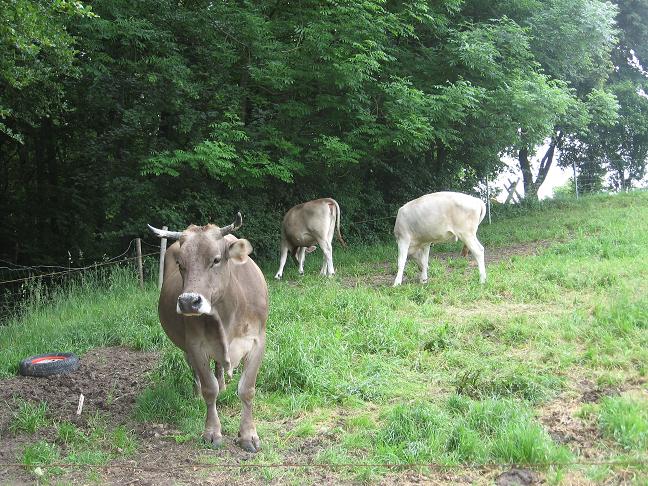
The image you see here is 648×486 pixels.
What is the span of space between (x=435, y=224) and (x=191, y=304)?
24.0 feet

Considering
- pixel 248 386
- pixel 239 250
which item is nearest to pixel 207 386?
pixel 248 386

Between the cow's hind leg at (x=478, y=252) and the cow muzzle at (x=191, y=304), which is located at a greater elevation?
the cow's hind leg at (x=478, y=252)

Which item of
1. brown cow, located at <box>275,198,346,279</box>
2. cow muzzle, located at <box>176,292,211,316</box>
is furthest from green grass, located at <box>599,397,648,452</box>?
brown cow, located at <box>275,198,346,279</box>

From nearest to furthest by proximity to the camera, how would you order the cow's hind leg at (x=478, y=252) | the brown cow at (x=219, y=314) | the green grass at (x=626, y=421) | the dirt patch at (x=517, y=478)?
the dirt patch at (x=517, y=478), the green grass at (x=626, y=421), the brown cow at (x=219, y=314), the cow's hind leg at (x=478, y=252)

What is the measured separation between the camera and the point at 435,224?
1131 centimetres

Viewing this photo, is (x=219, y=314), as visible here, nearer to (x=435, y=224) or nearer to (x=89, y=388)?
(x=89, y=388)

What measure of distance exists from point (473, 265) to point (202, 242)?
318 inches

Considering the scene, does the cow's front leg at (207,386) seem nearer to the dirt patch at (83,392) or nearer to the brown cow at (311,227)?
the dirt patch at (83,392)

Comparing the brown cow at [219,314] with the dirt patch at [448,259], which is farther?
the dirt patch at [448,259]

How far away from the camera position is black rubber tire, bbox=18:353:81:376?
6.85 meters

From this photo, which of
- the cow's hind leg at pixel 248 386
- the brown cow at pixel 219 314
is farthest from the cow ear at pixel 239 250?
the cow's hind leg at pixel 248 386

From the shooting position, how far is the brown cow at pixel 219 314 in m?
4.99

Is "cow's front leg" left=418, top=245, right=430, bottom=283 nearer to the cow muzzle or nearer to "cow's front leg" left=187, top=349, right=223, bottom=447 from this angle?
"cow's front leg" left=187, top=349, right=223, bottom=447

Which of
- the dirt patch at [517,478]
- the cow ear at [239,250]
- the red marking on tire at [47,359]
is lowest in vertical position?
the dirt patch at [517,478]
